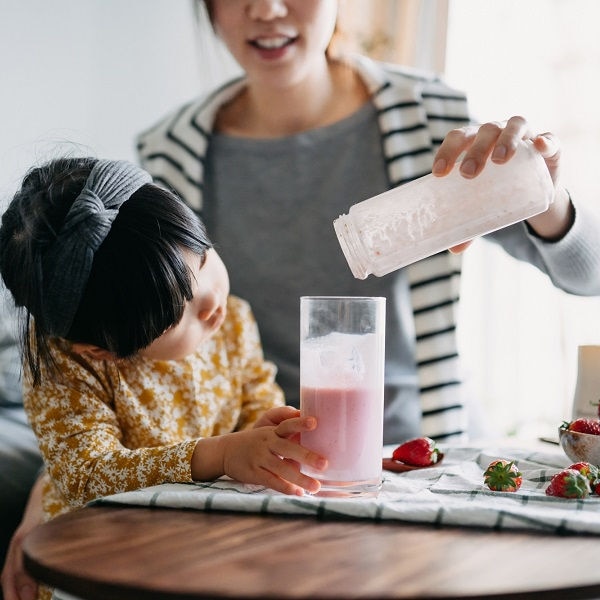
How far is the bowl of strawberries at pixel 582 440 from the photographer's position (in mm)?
1024

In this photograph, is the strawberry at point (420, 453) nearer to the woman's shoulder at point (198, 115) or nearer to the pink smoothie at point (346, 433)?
the pink smoothie at point (346, 433)

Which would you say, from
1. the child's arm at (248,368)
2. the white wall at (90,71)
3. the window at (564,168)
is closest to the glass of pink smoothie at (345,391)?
the child's arm at (248,368)

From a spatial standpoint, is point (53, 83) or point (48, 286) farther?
point (53, 83)

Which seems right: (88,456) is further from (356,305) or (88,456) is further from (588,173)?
(588,173)

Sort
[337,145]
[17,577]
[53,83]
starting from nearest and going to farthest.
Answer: [17,577]
[337,145]
[53,83]

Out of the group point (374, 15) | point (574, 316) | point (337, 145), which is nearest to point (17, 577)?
point (337, 145)

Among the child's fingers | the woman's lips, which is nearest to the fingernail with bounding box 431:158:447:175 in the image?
the child's fingers

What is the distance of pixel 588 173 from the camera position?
7.93 feet

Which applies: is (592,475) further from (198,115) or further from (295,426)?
(198,115)

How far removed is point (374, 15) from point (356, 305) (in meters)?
2.12

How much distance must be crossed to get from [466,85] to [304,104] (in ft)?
3.39

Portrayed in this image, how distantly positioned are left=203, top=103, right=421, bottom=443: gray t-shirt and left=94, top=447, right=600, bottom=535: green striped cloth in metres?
0.66

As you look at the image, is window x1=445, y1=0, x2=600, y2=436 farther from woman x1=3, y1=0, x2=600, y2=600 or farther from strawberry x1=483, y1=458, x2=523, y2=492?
strawberry x1=483, y1=458, x2=523, y2=492

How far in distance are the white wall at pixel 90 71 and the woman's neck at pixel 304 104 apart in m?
0.27
